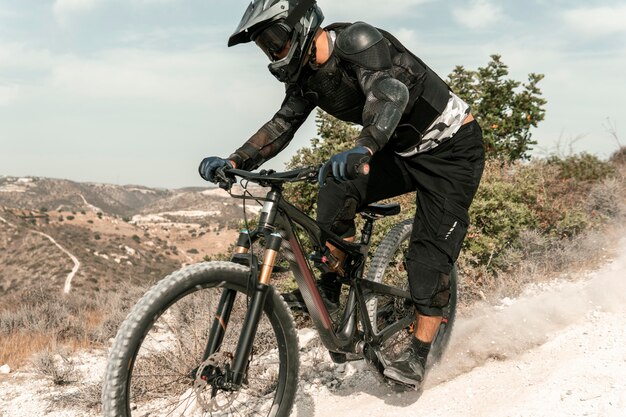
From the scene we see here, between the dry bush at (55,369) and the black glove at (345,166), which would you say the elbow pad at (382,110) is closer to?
the black glove at (345,166)

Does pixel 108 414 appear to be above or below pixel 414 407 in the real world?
above

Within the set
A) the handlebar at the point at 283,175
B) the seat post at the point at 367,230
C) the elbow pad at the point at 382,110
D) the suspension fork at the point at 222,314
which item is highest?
the elbow pad at the point at 382,110

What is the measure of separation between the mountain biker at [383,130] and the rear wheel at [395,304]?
0.36m

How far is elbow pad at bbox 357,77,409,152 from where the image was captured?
301cm

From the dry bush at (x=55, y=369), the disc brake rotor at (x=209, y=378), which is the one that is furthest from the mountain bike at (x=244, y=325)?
the dry bush at (x=55, y=369)

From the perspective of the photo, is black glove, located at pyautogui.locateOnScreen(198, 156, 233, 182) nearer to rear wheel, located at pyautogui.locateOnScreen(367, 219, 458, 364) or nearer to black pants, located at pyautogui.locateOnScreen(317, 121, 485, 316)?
black pants, located at pyautogui.locateOnScreen(317, 121, 485, 316)

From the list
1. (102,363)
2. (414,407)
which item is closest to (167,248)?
(102,363)

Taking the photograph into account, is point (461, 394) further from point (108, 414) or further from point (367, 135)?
point (108, 414)

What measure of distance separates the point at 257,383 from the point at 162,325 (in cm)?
70

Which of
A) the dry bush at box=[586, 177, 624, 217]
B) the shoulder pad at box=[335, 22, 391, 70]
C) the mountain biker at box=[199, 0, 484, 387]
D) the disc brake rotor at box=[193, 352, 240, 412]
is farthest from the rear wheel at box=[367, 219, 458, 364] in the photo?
the dry bush at box=[586, 177, 624, 217]

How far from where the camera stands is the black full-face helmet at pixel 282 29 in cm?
300

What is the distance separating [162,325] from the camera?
3201 mm

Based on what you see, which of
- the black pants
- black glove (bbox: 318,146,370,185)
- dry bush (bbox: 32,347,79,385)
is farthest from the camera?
dry bush (bbox: 32,347,79,385)

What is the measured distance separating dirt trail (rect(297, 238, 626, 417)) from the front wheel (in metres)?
0.86
